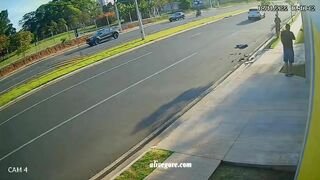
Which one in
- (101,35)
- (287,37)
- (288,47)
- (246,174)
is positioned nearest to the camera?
(246,174)

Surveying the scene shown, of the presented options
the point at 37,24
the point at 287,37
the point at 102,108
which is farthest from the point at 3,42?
the point at 287,37

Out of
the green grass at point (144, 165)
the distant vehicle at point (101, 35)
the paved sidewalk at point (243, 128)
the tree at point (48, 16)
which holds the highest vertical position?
the tree at point (48, 16)

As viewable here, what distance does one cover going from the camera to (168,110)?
1257 cm

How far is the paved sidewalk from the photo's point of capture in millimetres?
8055

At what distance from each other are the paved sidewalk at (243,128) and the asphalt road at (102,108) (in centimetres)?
128

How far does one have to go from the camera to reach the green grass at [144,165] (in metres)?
8.36

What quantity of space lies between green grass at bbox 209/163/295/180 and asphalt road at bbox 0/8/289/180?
118 inches

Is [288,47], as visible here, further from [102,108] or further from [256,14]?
[256,14]

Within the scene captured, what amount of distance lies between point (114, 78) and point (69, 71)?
4731 mm

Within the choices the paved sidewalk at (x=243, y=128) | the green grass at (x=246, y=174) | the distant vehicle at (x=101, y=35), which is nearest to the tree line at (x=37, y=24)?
the paved sidewalk at (x=243, y=128)

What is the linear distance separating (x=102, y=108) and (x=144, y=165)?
5.57 m

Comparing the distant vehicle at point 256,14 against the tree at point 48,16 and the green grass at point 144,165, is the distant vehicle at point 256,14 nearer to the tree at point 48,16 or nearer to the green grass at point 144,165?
the tree at point 48,16

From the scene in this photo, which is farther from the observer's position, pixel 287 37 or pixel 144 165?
pixel 287 37

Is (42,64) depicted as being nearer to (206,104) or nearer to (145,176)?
(206,104)
